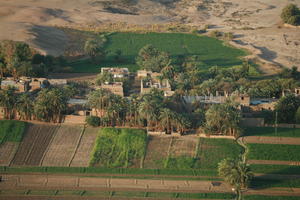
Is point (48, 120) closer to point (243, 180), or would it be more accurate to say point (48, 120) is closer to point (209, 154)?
point (209, 154)

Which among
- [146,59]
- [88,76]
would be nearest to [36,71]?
[88,76]

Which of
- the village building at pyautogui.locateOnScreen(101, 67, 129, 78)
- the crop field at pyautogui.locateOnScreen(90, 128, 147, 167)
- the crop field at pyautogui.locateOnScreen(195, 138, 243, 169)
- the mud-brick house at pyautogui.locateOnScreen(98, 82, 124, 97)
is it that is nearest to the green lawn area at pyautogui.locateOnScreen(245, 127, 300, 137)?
the crop field at pyautogui.locateOnScreen(195, 138, 243, 169)

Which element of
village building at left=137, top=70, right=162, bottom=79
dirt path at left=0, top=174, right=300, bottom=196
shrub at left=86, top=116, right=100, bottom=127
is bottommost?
dirt path at left=0, top=174, right=300, bottom=196

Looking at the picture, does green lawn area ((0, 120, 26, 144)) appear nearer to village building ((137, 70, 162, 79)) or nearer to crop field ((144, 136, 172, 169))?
crop field ((144, 136, 172, 169))

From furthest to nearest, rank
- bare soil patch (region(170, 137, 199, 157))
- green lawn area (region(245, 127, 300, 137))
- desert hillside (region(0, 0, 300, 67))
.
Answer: desert hillside (region(0, 0, 300, 67)) → green lawn area (region(245, 127, 300, 137)) → bare soil patch (region(170, 137, 199, 157))

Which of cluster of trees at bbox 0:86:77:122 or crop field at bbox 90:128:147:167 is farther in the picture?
cluster of trees at bbox 0:86:77:122

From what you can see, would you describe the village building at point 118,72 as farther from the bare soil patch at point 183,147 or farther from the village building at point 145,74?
the bare soil patch at point 183,147

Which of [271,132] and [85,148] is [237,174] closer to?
[271,132]

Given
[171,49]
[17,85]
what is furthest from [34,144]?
[171,49]
